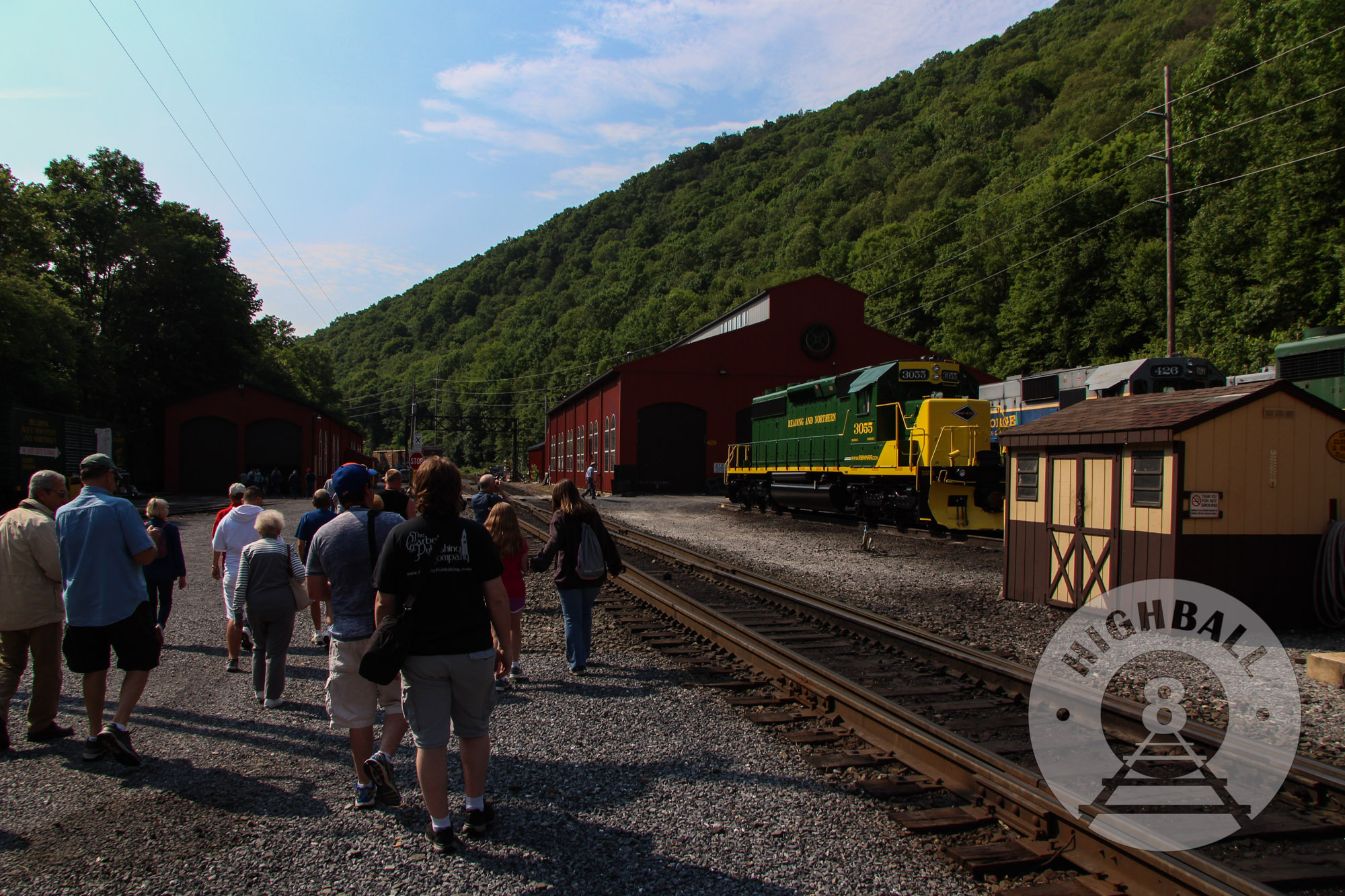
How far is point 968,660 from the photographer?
276 inches

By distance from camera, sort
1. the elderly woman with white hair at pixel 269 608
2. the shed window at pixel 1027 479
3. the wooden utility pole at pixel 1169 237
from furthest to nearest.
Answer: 1. the wooden utility pole at pixel 1169 237
2. the shed window at pixel 1027 479
3. the elderly woman with white hair at pixel 269 608

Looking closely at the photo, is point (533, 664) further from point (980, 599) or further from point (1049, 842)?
point (980, 599)

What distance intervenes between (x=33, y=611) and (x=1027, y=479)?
10499mm

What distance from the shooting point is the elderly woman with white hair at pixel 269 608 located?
6.21m

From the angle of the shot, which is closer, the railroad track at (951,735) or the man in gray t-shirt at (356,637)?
the railroad track at (951,735)

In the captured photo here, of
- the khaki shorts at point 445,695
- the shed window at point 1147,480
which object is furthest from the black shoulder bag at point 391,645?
the shed window at point 1147,480

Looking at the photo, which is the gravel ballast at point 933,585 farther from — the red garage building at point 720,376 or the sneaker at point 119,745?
the red garage building at point 720,376

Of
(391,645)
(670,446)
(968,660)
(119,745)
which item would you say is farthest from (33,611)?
(670,446)

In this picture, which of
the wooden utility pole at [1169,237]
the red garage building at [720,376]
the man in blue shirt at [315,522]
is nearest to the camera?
the man in blue shirt at [315,522]

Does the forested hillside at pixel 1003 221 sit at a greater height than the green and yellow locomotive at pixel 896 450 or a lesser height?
greater

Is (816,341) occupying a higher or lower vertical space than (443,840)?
higher

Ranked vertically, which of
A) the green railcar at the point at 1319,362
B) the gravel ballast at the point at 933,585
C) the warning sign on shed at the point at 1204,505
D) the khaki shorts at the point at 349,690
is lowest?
the gravel ballast at the point at 933,585

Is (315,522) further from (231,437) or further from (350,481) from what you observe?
(231,437)

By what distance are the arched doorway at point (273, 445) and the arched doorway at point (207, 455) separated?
73 cm
